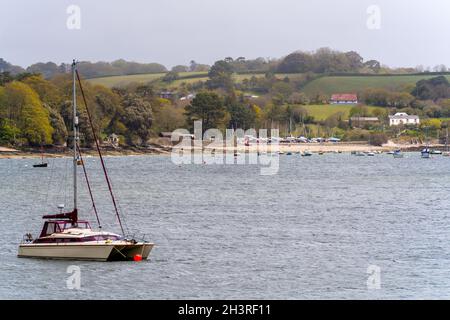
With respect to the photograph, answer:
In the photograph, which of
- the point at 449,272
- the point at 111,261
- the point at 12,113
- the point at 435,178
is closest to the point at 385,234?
the point at 449,272

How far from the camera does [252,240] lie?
6384 centimetres

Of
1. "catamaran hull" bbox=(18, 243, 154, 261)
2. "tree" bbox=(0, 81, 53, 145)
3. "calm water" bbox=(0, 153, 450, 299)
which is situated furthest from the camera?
"tree" bbox=(0, 81, 53, 145)

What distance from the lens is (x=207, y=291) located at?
46.4 m

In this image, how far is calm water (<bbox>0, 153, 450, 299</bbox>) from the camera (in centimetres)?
4728

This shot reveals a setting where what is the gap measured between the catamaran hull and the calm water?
0.50m

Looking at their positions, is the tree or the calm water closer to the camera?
the calm water

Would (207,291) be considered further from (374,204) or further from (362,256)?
(374,204)

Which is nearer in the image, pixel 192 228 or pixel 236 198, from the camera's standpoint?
pixel 192 228

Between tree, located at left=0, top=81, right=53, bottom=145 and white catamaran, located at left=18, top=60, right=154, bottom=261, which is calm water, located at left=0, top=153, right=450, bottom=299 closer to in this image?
white catamaran, located at left=18, top=60, right=154, bottom=261

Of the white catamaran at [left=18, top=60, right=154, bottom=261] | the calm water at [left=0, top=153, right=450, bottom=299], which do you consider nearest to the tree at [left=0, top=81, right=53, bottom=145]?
the calm water at [left=0, top=153, right=450, bottom=299]

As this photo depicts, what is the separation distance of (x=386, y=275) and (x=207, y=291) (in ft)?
32.8

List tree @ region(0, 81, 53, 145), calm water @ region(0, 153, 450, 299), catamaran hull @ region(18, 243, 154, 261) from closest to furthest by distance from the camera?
calm water @ region(0, 153, 450, 299) < catamaran hull @ region(18, 243, 154, 261) < tree @ region(0, 81, 53, 145)

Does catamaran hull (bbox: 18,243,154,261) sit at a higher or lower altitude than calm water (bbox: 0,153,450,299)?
higher
